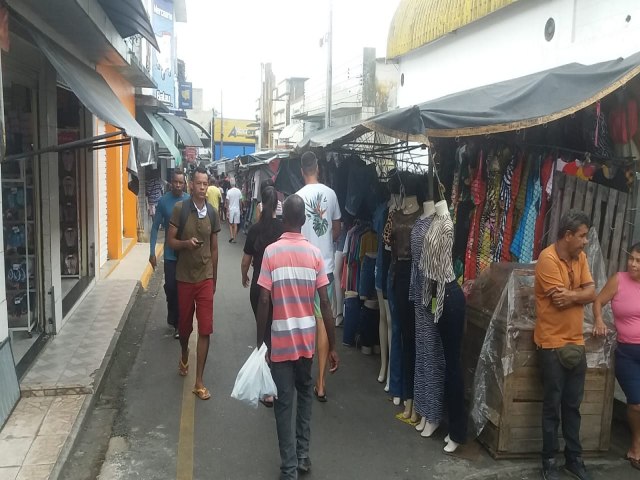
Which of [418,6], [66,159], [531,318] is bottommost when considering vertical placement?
[531,318]

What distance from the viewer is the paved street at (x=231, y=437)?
4.04 meters

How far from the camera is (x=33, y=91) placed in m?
6.36

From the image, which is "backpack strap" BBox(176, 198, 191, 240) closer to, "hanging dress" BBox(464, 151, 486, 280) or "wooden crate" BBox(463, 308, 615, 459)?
"hanging dress" BBox(464, 151, 486, 280)

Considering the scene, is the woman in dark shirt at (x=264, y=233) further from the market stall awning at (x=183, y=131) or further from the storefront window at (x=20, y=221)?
the market stall awning at (x=183, y=131)

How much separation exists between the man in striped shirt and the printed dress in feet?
3.30

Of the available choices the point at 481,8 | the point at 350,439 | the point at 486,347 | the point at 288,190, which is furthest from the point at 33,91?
the point at 481,8

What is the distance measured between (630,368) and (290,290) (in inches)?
100

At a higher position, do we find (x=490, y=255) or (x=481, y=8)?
(x=481, y=8)

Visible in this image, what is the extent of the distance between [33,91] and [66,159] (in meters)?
2.52

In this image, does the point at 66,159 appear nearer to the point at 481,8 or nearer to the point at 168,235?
the point at 168,235

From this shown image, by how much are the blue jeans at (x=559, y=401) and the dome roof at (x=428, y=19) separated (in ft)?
18.5

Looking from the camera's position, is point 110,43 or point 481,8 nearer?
point 110,43

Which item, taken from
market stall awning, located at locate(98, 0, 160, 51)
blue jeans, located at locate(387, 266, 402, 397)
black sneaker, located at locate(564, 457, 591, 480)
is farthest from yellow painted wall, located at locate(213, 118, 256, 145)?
black sneaker, located at locate(564, 457, 591, 480)

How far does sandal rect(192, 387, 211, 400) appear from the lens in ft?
17.2
